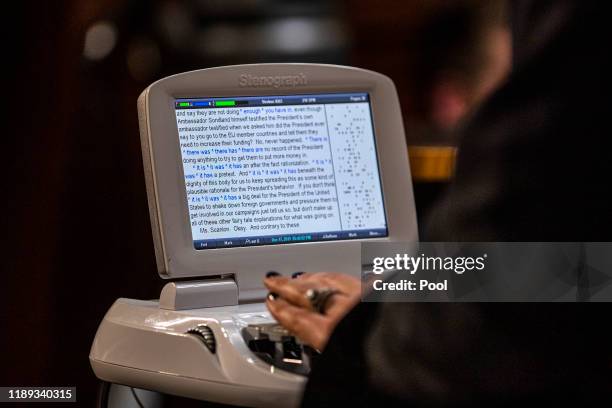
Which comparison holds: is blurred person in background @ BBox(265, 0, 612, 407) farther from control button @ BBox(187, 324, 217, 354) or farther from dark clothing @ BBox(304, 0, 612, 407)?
control button @ BBox(187, 324, 217, 354)

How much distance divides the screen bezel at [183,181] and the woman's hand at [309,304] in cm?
19

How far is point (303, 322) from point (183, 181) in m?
0.33

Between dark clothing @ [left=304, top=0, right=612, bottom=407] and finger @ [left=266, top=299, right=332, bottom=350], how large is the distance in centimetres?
20

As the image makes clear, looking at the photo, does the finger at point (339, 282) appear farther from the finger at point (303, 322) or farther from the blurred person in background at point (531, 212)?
the blurred person in background at point (531, 212)

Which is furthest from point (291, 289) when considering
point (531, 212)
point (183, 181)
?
point (531, 212)

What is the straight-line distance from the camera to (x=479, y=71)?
5.01m

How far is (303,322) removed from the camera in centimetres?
121

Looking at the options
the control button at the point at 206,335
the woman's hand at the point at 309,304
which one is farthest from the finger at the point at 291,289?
the control button at the point at 206,335

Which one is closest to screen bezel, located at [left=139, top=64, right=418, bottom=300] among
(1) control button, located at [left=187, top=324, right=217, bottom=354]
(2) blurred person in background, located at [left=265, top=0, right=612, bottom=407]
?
(1) control button, located at [left=187, top=324, right=217, bottom=354]

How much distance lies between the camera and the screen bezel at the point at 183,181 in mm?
Result: 1416

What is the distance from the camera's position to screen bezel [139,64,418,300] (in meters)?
1.42

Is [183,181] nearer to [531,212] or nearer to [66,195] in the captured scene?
[531,212]

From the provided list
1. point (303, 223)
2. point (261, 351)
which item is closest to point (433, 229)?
point (261, 351)

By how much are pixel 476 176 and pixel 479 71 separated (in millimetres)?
4162
